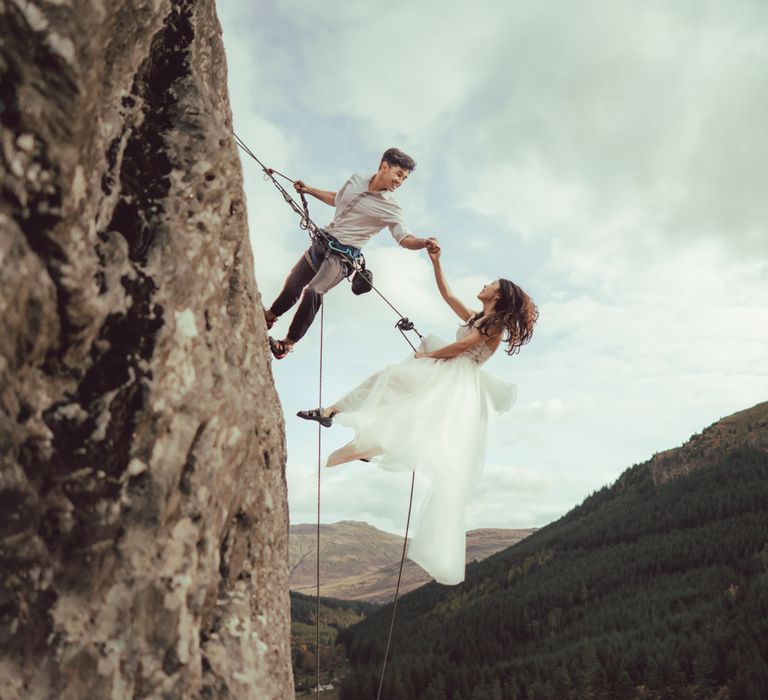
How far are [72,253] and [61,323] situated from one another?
1.09 feet

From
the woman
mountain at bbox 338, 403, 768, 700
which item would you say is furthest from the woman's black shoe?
mountain at bbox 338, 403, 768, 700

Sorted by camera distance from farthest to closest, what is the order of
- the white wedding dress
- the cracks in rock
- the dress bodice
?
the dress bodice < the white wedding dress < the cracks in rock

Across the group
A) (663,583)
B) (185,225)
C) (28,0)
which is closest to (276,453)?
(185,225)

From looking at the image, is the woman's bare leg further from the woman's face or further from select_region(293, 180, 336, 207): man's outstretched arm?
select_region(293, 180, 336, 207): man's outstretched arm

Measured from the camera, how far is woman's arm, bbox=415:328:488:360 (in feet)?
21.9

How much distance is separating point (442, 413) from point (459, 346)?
83 centimetres

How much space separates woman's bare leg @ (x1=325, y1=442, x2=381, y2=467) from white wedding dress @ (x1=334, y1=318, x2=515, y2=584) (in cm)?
5

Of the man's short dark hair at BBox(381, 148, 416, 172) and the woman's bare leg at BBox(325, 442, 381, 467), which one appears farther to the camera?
the man's short dark hair at BBox(381, 148, 416, 172)

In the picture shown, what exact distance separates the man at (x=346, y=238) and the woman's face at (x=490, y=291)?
0.72 meters

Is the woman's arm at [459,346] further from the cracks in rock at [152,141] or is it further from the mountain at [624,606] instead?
the mountain at [624,606]

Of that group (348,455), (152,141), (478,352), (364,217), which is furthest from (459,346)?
(152,141)

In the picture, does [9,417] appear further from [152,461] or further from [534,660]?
[534,660]

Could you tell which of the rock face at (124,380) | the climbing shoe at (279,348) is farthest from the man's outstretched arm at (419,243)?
the rock face at (124,380)

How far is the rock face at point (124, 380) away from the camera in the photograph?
2641 millimetres
